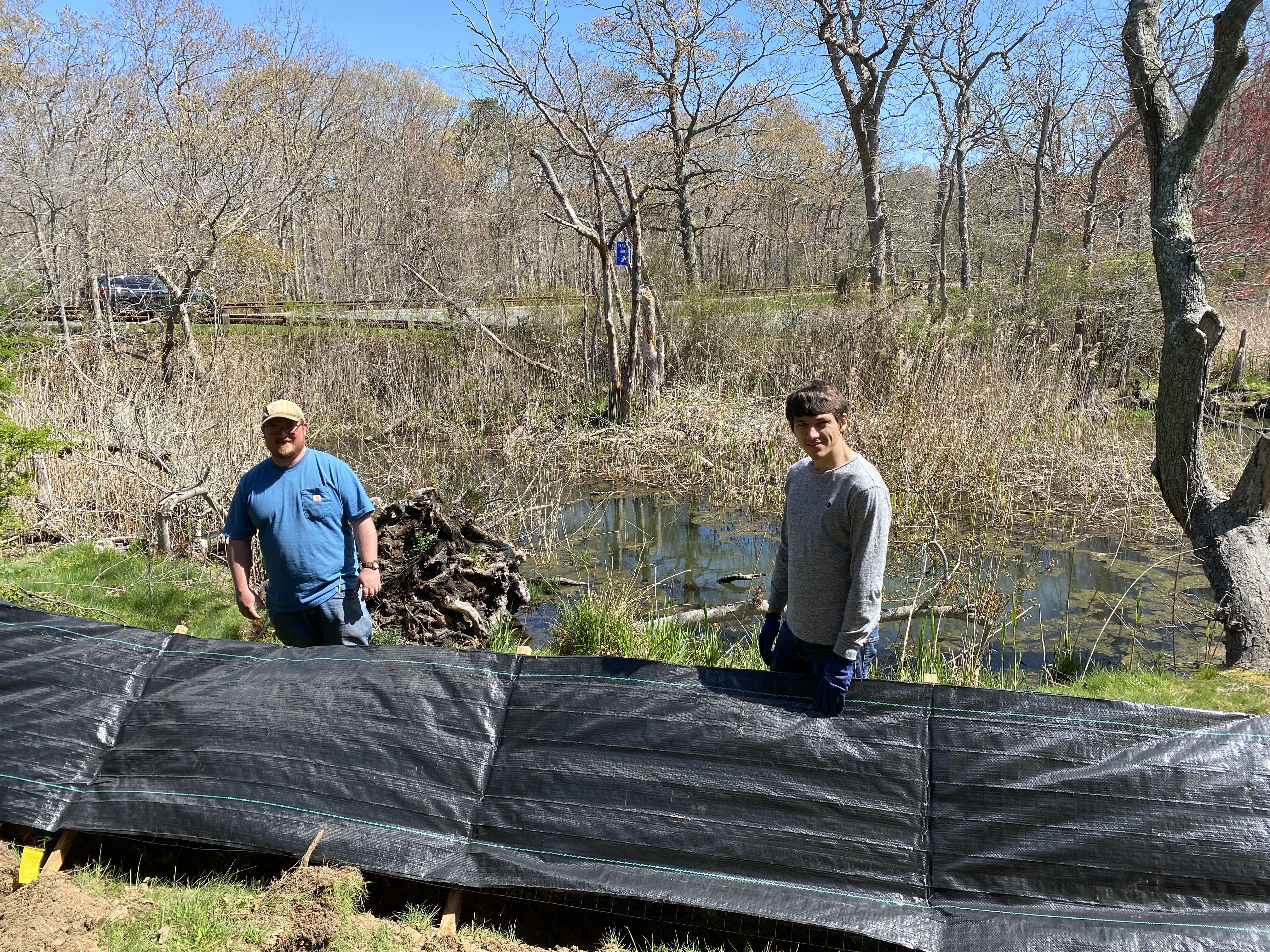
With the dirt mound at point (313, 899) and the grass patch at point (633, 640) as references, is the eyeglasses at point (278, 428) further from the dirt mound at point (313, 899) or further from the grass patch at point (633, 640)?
the grass patch at point (633, 640)

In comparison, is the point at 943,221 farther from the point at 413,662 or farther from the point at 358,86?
the point at 358,86

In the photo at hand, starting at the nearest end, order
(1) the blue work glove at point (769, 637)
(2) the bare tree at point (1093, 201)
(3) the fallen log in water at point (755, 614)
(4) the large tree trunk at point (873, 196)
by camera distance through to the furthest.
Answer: (1) the blue work glove at point (769, 637)
(3) the fallen log in water at point (755, 614)
(2) the bare tree at point (1093, 201)
(4) the large tree trunk at point (873, 196)

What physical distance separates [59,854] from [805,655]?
8.79 ft

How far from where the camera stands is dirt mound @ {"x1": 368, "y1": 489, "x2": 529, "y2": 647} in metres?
5.81

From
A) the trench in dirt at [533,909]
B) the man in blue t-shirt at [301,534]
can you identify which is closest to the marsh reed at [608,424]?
the man in blue t-shirt at [301,534]

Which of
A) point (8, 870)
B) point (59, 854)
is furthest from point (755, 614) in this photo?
point (8, 870)

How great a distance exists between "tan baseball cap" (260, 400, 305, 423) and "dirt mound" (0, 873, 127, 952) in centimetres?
179

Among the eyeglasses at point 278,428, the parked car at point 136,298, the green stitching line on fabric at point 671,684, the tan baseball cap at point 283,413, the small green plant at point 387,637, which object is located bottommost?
the small green plant at point 387,637

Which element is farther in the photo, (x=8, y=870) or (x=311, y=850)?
(x=8, y=870)

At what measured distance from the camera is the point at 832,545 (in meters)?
2.98

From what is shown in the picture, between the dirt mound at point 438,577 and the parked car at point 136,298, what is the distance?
722cm

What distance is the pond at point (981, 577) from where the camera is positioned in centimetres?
594

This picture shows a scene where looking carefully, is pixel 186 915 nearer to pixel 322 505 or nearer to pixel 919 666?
pixel 322 505

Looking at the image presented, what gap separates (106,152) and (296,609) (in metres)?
12.6
